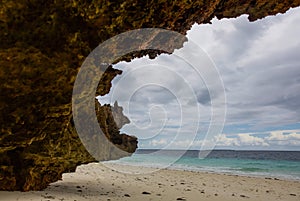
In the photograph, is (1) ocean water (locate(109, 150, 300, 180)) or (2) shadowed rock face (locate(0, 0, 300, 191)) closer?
(2) shadowed rock face (locate(0, 0, 300, 191))

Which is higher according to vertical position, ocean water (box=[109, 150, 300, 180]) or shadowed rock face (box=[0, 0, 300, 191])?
shadowed rock face (box=[0, 0, 300, 191])

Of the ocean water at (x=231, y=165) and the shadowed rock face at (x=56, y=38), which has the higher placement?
the shadowed rock face at (x=56, y=38)

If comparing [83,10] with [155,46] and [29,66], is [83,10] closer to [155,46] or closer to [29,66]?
[29,66]

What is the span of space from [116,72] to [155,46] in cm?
80

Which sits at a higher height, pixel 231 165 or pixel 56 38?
pixel 56 38

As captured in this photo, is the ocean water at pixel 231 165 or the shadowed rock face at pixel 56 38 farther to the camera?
the ocean water at pixel 231 165

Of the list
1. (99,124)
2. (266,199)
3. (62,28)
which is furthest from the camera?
(266,199)

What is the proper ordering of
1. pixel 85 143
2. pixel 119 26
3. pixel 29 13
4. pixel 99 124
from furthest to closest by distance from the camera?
1. pixel 99 124
2. pixel 85 143
3. pixel 119 26
4. pixel 29 13

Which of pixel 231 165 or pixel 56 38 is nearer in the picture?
pixel 56 38

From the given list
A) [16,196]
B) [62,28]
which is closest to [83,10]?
[62,28]

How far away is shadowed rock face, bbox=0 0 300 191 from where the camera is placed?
284cm

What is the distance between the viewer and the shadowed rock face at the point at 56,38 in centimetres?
284

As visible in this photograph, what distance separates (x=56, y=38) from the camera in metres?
3.01

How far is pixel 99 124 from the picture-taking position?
20.6 feet
